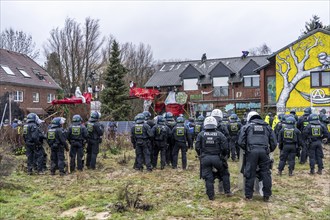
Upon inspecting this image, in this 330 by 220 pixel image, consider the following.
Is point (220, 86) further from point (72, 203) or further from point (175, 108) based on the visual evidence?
point (72, 203)

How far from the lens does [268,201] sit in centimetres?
932

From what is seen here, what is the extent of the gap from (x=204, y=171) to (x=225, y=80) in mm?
31968

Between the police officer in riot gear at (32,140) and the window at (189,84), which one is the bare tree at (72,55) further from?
the police officer in riot gear at (32,140)

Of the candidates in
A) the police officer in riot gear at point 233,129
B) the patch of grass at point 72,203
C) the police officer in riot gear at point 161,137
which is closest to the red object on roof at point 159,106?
the police officer in riot gear at point 233,129

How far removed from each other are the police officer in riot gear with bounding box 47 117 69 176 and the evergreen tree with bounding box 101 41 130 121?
78.7ft

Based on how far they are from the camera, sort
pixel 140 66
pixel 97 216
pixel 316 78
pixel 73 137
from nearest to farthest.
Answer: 1. pixel 97 216
2. pixel 73 137
3. pixel 316 78
4. pixel 140 66

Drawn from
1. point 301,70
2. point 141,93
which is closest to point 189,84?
point 141,93

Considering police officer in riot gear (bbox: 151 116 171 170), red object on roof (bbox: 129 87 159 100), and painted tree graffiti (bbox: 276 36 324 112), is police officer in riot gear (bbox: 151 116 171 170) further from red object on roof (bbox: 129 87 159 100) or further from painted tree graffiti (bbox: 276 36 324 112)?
red object on roof (bbox: 129 87 159 100)

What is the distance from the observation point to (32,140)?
45.0 feet

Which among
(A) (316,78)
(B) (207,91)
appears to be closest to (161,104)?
(B) (207,91)

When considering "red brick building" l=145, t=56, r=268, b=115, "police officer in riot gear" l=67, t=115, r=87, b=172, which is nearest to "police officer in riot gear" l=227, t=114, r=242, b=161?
"police officer in riot gear" l=67, t=115, r=87, b=172

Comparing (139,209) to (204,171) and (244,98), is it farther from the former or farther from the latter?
(244,98)

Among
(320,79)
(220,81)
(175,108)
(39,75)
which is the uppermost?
(39,75)

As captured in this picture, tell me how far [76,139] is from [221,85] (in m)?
28.6
